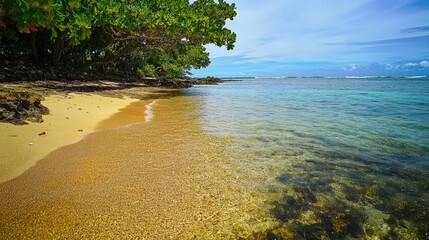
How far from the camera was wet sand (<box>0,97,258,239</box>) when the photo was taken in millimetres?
1898

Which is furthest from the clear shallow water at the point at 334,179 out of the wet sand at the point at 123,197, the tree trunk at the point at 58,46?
the tree trunk at the point at 58,46

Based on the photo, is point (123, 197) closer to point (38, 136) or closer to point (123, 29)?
point (38, 136)

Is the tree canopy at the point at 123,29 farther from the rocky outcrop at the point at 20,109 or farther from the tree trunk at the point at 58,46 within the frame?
the rocky outcrop at the point at 20,109

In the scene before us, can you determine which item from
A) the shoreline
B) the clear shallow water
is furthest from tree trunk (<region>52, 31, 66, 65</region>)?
the clear shallow water

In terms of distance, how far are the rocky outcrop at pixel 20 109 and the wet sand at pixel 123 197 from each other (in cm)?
159

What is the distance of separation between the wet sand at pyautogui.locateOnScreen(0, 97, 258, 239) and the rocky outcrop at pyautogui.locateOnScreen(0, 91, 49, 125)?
1593 millimetres

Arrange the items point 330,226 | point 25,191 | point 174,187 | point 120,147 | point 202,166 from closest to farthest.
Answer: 1. point 330,226
2. point 25,191
3. point 174,187
4. point 202,166
5. point 120,147

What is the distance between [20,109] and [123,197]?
3914 millimetres

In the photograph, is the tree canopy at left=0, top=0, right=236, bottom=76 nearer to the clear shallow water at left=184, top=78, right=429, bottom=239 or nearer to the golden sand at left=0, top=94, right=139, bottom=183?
the golden sand at left=0, top=94, right=139, bottom=183

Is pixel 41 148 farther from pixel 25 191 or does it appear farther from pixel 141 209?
pixel 141 209

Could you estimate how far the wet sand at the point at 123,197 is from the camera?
1.90m

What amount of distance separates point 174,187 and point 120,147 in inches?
70.0

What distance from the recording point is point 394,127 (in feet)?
20.7

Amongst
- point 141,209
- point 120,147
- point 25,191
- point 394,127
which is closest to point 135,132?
point 120,147
